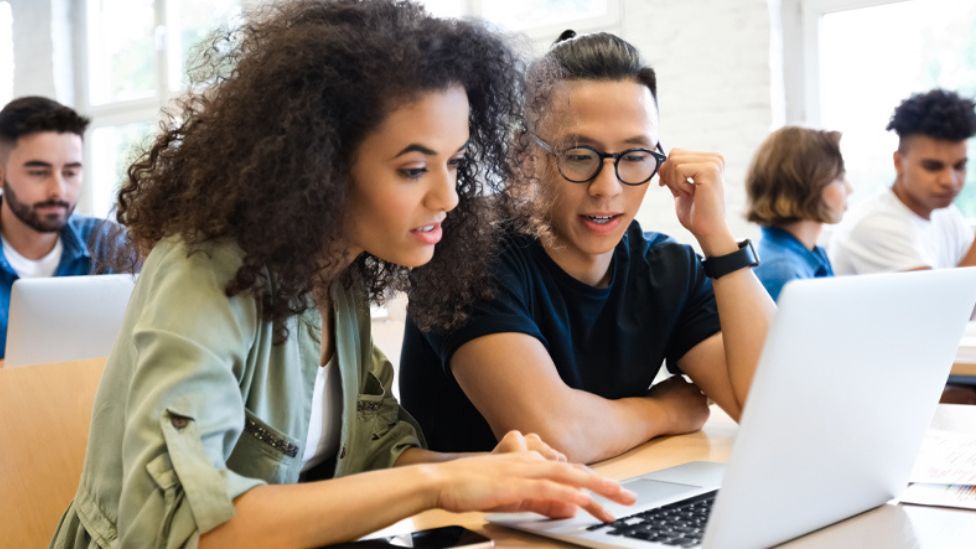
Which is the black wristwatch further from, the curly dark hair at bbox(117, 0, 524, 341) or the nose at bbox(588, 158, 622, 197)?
the curly dark hair at bbox(117, 0, 524, 341)

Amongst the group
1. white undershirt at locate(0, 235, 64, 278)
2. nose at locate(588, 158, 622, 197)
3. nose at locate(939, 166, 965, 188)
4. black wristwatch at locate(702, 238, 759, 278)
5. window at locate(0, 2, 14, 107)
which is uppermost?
window at locate(0, 2, 14, 107)

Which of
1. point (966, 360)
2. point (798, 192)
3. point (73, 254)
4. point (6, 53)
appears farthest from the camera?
point (6, 53)

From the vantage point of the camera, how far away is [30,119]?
11.5ft

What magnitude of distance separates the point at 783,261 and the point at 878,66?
5.29 feet

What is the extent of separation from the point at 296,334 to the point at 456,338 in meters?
0.35

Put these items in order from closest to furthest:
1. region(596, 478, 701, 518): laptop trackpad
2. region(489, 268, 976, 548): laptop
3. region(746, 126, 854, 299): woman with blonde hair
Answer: region(489, 268, 976, 548): laptop, region(596, 478, 701, 518): laptop trackpad, region(746, 126, 854, 299): woman with blonde hair

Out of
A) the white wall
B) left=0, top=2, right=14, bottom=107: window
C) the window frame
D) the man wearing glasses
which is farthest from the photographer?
left=0, top=2, right=14, bottom=107: window

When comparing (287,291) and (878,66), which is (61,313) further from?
(878,66)

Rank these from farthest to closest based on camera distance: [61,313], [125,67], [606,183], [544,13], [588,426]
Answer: [125,67], [544,13], [61,313], [606,183], [588,426]

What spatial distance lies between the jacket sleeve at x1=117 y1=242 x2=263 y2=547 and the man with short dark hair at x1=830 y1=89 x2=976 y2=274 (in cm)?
294

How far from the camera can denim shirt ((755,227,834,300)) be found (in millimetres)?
3047

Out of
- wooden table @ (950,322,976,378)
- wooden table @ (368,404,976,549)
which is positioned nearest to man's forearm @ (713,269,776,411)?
wooden table @ (368,404,976,549)

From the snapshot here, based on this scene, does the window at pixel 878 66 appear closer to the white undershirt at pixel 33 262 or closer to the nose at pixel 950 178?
the nose at pixel 950 178

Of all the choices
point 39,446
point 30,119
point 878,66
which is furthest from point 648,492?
point 878,66
